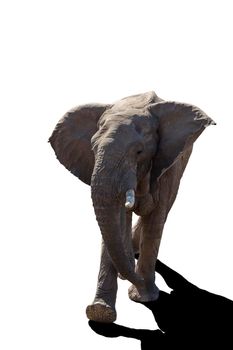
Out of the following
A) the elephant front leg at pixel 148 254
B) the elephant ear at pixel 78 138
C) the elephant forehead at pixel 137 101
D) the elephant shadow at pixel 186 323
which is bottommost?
the elephant shadow at pixel 186 323

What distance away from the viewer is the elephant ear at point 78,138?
485cm

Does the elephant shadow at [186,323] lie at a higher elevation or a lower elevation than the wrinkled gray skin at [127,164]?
lower

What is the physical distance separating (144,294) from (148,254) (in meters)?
0.32

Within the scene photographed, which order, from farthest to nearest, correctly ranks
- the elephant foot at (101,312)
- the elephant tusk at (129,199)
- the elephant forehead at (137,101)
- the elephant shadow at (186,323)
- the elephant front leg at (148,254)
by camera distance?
1. the elephant front leg at (148,254)
2. the elephant foot at (101,312)
3. the elephant forehead at (137,101)
4. the elephant shadow at (186,323)
5. the elephant tusk at (129,199)

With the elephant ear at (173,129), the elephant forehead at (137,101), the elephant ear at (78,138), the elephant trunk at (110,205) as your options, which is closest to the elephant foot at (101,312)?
the elephant trunk at (110,205)

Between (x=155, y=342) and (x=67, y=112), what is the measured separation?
1.76 m

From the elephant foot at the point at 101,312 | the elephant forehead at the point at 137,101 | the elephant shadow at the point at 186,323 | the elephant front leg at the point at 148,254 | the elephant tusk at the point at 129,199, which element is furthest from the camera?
the elephant front leg at the point at 148,254

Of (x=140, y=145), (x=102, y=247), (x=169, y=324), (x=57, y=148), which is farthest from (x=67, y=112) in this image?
(x=169, y=324)

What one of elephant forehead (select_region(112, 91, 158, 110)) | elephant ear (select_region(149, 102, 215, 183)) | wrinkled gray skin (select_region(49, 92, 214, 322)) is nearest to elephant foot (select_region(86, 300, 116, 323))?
wrinkled gray skin (select_region(49, 92, 214, 322))

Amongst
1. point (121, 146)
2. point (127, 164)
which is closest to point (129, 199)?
point (127, 164)

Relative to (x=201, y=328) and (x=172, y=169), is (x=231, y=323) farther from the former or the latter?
(x=172, y=169)

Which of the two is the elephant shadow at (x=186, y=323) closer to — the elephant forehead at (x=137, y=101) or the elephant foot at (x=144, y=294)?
the elephant foot at (x=144, y=294)

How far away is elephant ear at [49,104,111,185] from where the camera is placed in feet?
15.9

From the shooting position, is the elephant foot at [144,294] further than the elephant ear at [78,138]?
Yes
